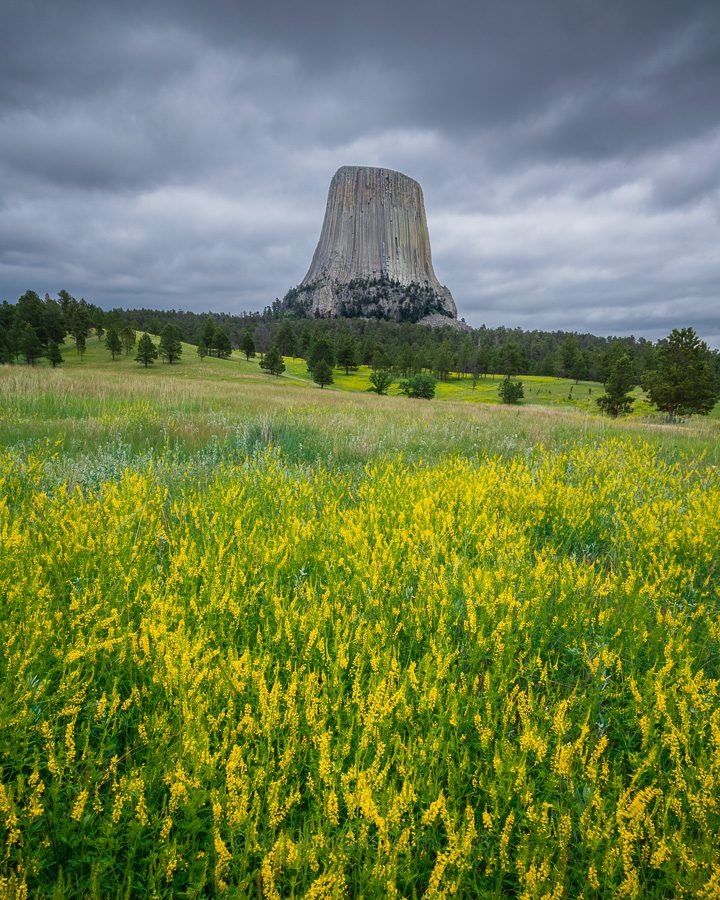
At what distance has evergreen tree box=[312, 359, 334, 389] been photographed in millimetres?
70188

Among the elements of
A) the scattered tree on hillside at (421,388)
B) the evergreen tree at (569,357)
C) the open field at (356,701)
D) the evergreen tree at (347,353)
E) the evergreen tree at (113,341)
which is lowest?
the open field at (356,701)

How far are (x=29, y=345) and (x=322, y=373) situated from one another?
41.5m

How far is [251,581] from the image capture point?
280 cm

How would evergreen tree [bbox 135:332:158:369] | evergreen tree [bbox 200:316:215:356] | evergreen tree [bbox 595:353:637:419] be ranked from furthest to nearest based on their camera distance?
evergreen tree [bbox 200:316:215:356] → evergreen tree [bbox 135:332:158:369] → evergreen tree [bbox 595:353:637:419]

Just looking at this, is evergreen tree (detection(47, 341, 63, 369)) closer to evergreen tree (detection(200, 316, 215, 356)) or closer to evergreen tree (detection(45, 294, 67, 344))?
evergreen tree (detection(45, 294, 67, 344))

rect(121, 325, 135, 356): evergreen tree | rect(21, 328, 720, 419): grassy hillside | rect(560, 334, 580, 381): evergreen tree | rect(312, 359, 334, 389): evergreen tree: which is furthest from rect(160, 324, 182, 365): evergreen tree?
rect(560, 334, 580, 381): evergreen tree

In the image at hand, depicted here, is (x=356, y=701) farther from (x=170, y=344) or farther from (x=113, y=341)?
(x=113, y=341)

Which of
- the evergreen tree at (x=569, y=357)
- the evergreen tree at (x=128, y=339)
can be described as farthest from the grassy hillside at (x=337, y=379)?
the evergreen tree at (x=569, y=357)

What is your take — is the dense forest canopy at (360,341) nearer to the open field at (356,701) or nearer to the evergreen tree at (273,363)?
the evergreen tree at (273,363)

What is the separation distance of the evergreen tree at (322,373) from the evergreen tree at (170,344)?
23558 mm

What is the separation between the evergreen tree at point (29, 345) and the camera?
199ft

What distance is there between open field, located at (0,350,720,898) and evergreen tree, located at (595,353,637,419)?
6240 centimetres

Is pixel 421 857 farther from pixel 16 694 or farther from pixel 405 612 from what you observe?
pixel 16 694

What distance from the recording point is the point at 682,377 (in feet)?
144
